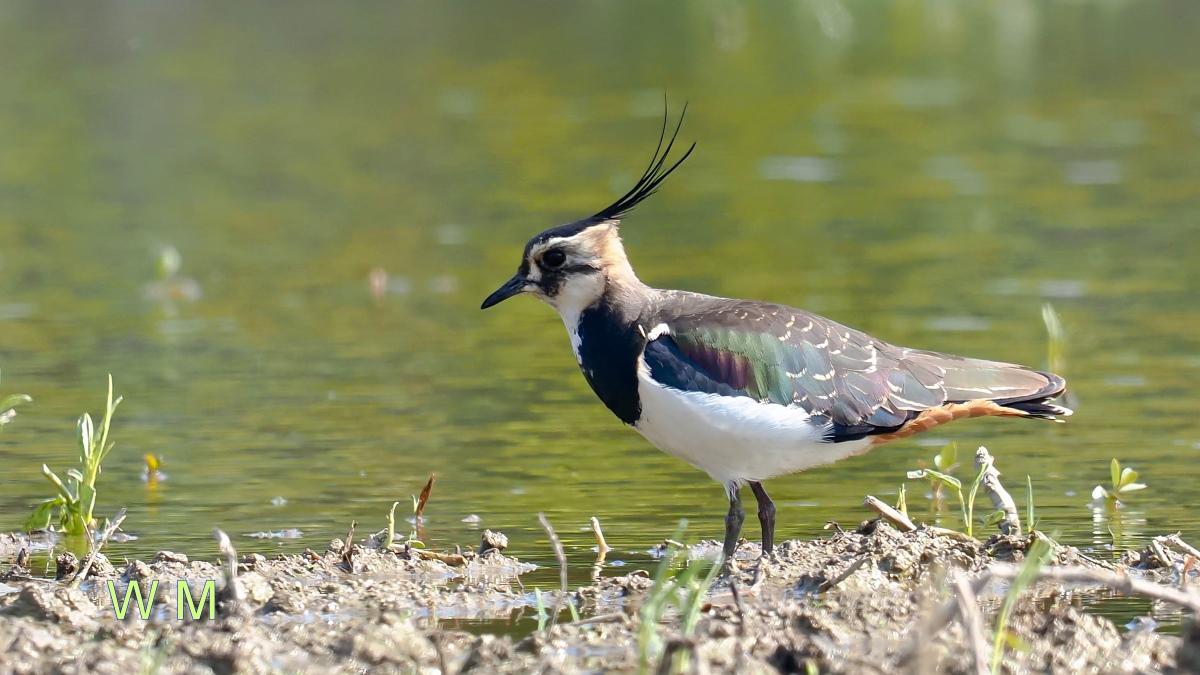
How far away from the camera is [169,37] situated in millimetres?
29641

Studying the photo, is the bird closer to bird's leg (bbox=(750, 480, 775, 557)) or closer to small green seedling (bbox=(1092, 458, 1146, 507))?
bird's leg (bbox=(750, 480, 775, 557))

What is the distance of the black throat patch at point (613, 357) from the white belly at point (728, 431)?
2.2 inches

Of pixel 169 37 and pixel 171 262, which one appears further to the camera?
pixel 169 37

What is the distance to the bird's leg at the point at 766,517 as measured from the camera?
7250 millimetres

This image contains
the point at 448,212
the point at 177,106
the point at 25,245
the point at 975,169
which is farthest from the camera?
the point at 177,106

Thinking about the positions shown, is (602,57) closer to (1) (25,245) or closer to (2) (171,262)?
(1) (25,245)

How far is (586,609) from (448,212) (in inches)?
408

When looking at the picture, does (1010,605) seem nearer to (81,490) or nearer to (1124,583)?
(1124,583)

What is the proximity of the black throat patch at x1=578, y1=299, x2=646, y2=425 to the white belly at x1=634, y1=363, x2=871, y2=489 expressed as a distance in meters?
0.06

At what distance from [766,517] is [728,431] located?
0.55m

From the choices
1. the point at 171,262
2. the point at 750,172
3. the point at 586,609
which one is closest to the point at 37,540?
the point at 586,609

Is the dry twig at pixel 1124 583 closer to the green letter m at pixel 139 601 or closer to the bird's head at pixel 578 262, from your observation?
the bird's head at pixel 578 262

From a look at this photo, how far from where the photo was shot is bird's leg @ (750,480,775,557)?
725cm

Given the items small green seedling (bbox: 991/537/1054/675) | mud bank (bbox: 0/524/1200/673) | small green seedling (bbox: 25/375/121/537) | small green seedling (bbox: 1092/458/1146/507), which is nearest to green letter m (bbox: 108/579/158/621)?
mud bank (bbox: 0/524/1200/673)
